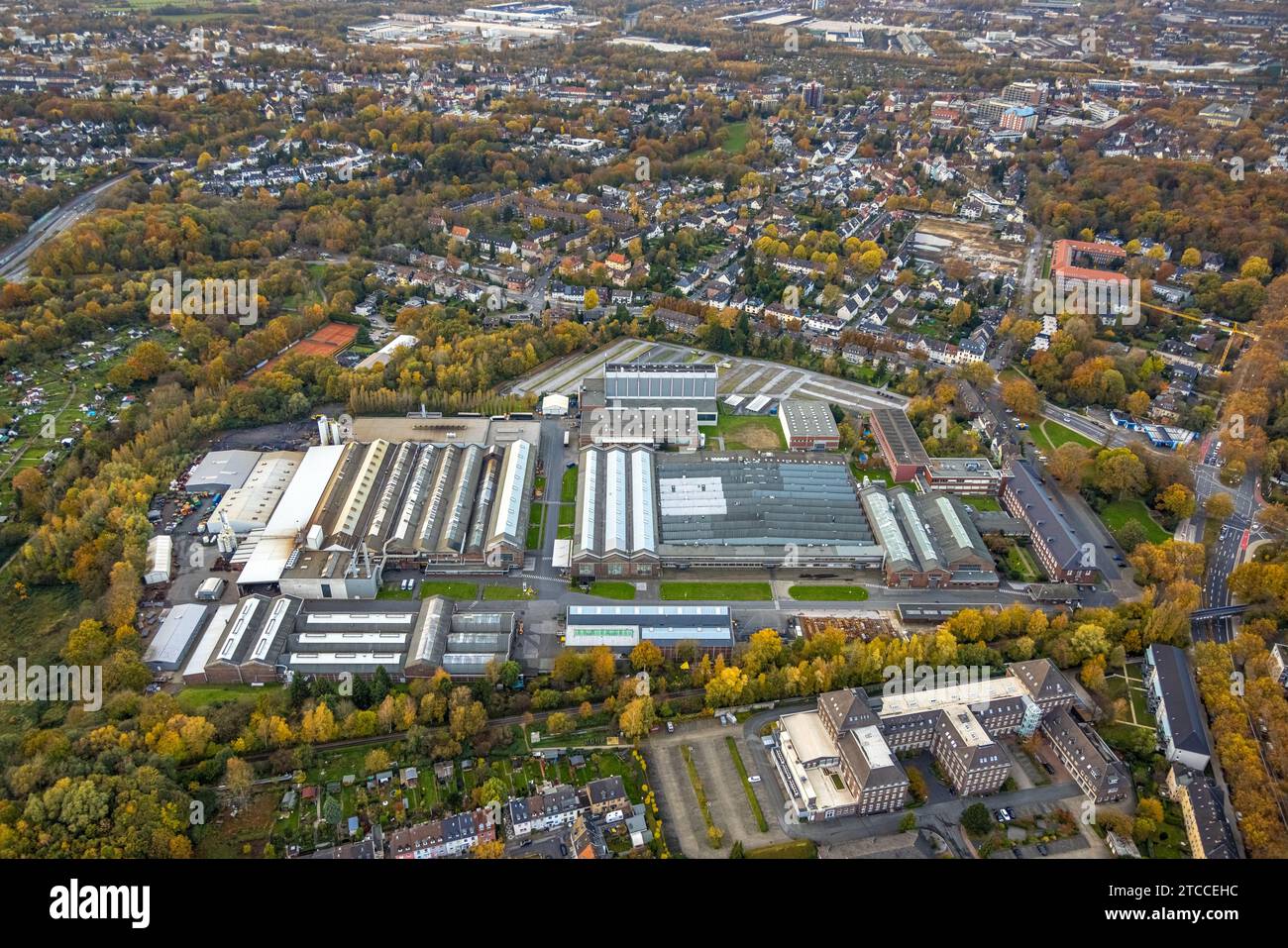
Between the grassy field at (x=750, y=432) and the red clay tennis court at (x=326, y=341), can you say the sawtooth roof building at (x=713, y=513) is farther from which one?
the red clay tennis court at (x=326, y=341)

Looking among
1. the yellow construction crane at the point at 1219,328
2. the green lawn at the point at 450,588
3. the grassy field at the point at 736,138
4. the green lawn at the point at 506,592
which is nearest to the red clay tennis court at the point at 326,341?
the green lawn at the point at 450,588

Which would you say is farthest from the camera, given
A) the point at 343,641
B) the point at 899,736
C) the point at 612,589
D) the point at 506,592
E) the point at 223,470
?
the point at 223,470

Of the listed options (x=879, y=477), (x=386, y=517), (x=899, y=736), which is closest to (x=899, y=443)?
(x=879, y=477)

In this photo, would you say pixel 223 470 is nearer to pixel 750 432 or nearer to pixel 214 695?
pixel 214 695

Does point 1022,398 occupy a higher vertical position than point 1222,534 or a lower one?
higher
